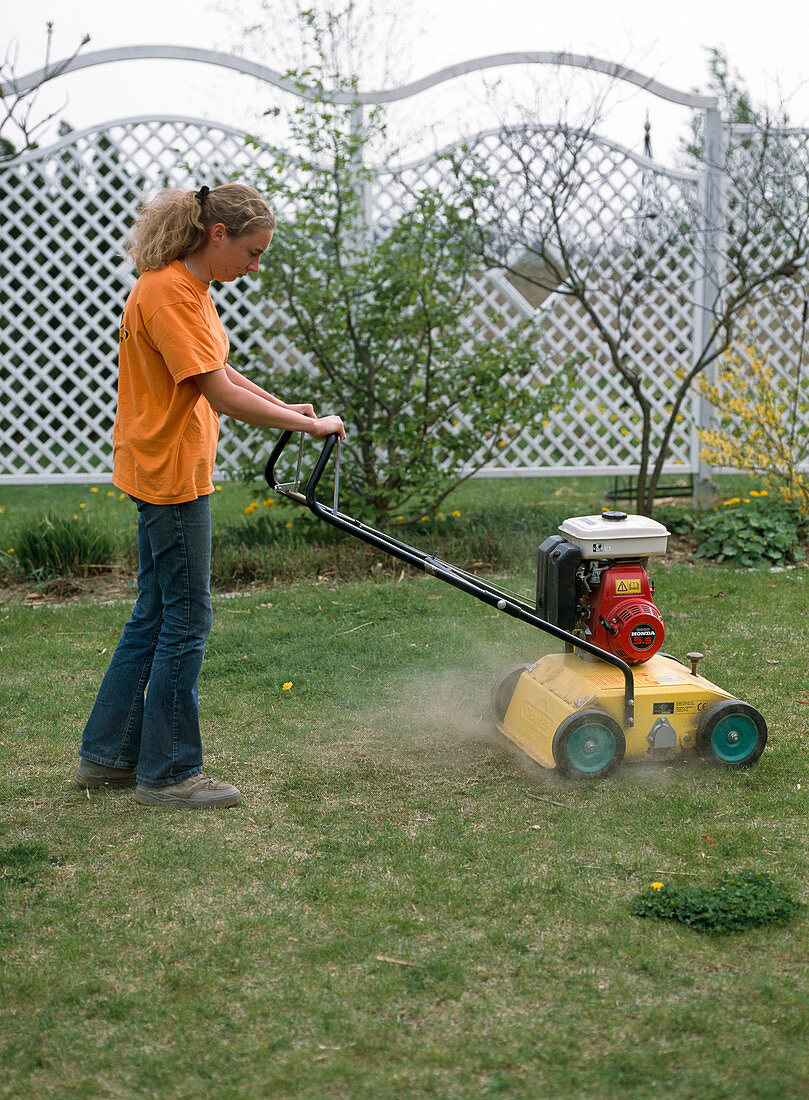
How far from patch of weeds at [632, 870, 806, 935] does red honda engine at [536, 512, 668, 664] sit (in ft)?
2.99

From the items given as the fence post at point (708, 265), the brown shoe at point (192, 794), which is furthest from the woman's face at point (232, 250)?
the fence post at point (708, 265)

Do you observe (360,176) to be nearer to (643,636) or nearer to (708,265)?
(708,265)

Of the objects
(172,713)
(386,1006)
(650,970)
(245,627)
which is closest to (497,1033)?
(386,1006)

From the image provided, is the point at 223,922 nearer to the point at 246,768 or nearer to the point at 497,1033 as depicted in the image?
the point at 497,1033

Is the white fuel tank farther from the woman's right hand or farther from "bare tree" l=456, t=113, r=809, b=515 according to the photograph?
"bare tree" l=456, t=113, r=809, b=515

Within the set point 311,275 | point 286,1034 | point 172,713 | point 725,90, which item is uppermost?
point 725,90

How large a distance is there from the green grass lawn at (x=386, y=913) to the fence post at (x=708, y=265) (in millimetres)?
3347

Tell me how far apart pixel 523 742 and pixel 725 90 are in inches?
239

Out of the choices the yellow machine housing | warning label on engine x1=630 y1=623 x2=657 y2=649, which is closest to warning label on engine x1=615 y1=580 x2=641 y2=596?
warning label on engine x1=630 y1=623 x2=657 y2=649

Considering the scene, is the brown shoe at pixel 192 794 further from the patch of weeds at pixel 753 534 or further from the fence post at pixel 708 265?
the fence post at pixel 708 265

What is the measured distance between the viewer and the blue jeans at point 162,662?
2967 mm

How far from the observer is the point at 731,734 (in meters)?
3.23

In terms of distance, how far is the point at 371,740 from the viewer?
3.59m

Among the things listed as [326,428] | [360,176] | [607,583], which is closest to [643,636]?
[607,583]
